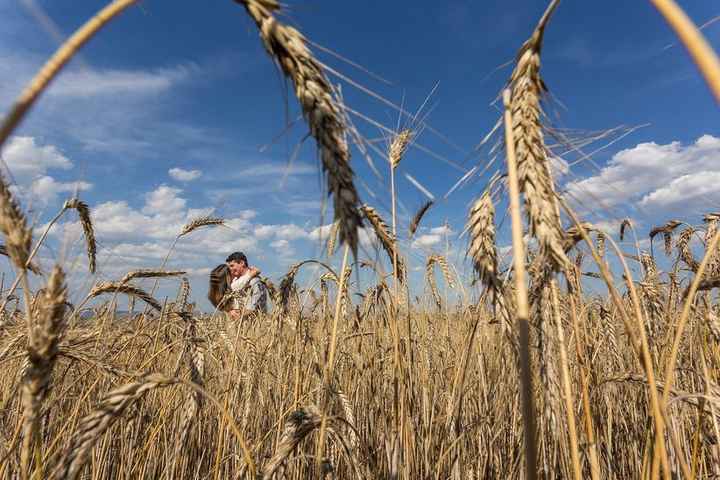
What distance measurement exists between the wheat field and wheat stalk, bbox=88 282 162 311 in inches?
0.6

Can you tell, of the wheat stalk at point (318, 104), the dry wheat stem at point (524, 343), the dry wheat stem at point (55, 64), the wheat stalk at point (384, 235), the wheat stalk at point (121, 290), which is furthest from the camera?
the wheat stalk at point (121, 290)

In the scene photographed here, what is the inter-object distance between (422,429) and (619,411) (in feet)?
4.61

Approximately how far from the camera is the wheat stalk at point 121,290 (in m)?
2.67

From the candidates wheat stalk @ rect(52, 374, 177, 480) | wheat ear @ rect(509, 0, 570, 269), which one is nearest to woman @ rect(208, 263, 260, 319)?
wheat stalk @ rect(52, 374, 177, 480)

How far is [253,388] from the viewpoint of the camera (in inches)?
124

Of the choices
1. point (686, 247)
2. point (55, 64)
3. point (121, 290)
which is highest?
point (686, 247)

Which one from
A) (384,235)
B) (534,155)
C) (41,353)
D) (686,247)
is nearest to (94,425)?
(41,353)

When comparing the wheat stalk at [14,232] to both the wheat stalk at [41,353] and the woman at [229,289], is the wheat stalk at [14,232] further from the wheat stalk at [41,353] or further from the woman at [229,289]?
the woman at [229,289]

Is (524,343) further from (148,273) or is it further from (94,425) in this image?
(148,273)

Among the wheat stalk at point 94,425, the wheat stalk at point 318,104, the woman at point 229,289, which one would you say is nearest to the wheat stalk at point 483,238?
the wheat stalk at point 318,104

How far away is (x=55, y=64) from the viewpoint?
2.20ft

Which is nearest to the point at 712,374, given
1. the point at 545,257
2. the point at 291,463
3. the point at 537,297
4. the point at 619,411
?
the point at 619,411

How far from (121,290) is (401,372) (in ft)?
6.44

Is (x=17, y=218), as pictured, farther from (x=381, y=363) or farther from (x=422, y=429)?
(x=381, y=363)
